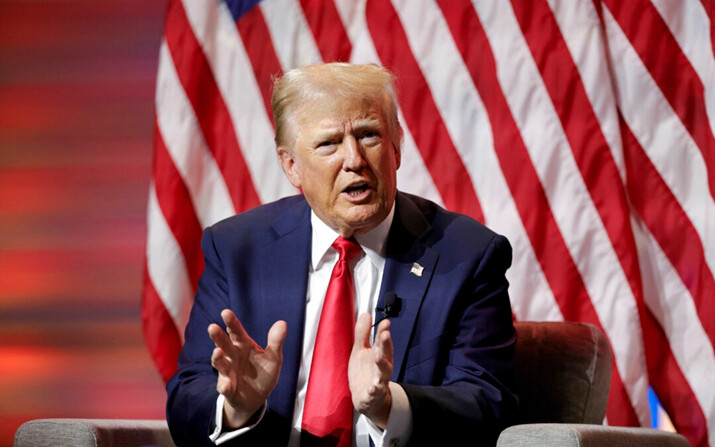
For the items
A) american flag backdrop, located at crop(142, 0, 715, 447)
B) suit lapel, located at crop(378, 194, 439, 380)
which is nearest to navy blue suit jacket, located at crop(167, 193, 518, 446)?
suit lapel, located at crop(378, 194, 439, 380)

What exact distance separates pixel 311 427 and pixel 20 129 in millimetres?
2126

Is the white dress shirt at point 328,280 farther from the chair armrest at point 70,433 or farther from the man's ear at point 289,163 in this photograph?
the chair armrest at point 70,433

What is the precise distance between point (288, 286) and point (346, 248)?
0.58ft

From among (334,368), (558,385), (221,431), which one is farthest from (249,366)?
(558,385)

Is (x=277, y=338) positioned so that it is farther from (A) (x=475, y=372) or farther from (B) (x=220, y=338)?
(A) (x=475, y=372)

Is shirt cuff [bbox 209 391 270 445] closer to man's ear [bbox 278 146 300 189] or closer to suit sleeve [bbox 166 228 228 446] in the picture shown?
suit sleeve [bbox 166 228 228 446]

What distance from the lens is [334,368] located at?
2219 mm

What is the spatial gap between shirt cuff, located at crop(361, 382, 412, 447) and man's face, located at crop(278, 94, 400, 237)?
18.4 inches

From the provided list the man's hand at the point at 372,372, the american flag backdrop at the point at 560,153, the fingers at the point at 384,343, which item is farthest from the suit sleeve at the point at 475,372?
the american flag backdrop at the point at 560,153

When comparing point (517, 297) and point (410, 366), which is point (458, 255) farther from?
point (517, 297)

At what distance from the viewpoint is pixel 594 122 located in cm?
301

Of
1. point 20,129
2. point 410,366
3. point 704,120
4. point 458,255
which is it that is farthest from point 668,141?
point 20,129

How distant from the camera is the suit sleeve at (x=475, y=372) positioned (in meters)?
2.07

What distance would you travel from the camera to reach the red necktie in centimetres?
217
